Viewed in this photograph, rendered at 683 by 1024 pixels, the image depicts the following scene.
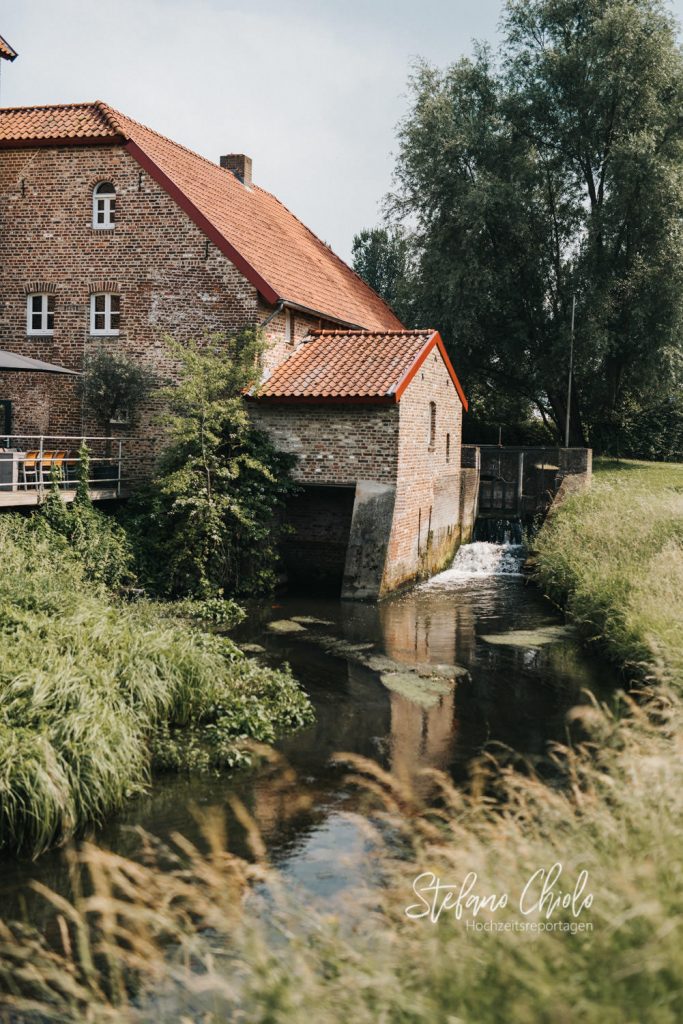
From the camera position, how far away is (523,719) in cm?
1028

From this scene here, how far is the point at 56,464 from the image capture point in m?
16.2

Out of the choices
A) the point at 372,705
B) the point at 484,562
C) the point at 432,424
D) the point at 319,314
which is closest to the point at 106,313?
the point at 319,314

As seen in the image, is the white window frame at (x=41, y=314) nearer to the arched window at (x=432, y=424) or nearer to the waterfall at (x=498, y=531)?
the arched window at (x=432, y=424)

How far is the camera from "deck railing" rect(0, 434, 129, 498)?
15.5m

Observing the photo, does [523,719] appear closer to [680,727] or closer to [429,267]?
[680,727]

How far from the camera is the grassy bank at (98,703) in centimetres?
704

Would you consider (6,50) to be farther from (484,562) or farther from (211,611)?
(484,562)

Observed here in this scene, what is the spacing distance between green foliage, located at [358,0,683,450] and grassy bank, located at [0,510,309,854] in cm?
1961

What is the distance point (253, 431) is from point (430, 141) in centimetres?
1489

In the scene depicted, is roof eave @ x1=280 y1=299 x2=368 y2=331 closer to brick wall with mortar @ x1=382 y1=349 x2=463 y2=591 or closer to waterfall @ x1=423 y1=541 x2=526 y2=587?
brick wall with mortar @ x1=382 y1=349 x2=463 y2=591

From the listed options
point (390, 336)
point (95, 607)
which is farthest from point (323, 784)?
point (390, 336)

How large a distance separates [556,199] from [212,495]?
18.9 m

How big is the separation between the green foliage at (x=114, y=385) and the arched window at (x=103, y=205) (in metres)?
2.63
